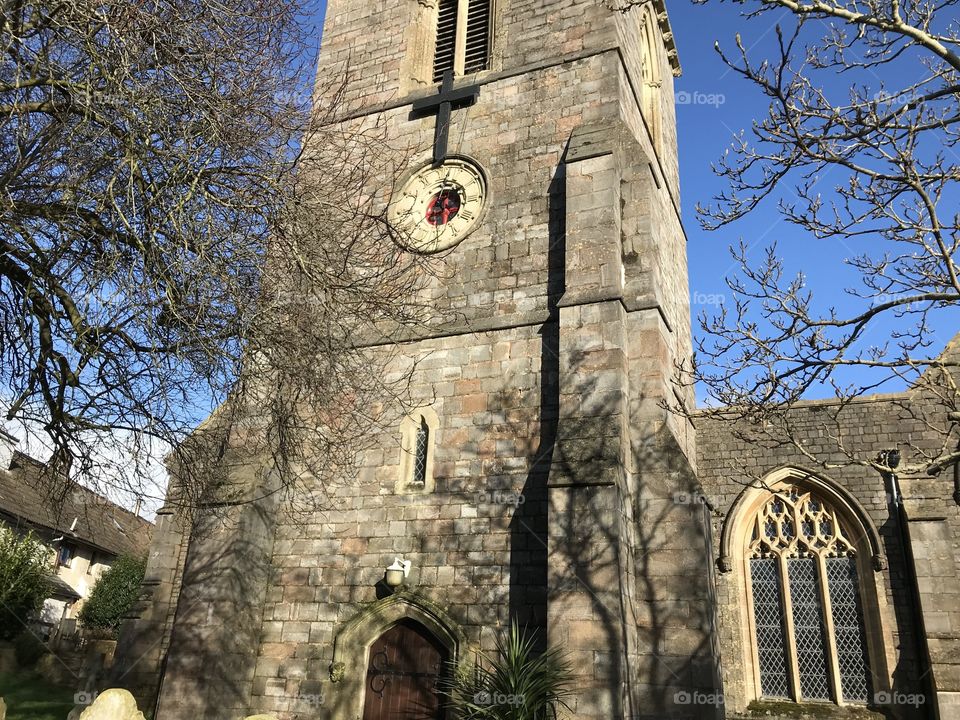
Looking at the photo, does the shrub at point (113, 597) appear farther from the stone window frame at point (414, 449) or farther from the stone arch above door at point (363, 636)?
the stone window frame at point (414, 449)

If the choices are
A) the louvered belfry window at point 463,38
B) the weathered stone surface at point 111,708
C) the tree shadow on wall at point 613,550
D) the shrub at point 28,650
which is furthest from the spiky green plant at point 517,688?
the shrub at point 28,650

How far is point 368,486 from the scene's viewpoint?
34.8 feet

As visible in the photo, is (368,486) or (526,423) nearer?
(526,423)

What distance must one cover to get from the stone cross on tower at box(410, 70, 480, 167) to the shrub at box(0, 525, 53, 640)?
1465 centimetres

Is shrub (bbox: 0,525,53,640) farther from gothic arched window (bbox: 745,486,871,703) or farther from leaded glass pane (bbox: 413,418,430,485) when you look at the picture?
gothic arched window (bbox: 745,486,871,703)

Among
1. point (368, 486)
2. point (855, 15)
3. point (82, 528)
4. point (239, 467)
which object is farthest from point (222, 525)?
point (82, 528)

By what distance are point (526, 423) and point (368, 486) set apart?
247 centimetres

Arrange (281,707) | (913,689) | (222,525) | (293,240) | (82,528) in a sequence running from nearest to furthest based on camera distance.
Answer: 1. (293,240)
2. (281,707)
3. (222,525)
4. (913,689)
5. (82,528)

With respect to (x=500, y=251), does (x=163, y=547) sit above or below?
below

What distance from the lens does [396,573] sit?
9609 millimetres

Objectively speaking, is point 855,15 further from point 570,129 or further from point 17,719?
point 17,719

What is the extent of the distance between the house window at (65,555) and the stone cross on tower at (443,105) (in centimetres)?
2574

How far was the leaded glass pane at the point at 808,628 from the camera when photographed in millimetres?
11883

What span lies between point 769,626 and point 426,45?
11982 millimetres
